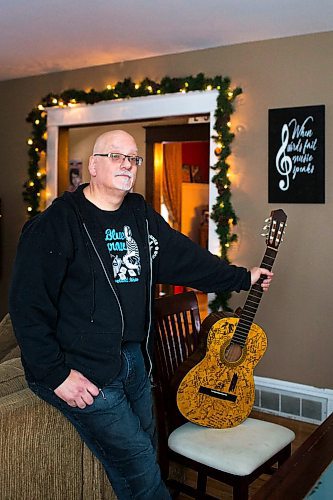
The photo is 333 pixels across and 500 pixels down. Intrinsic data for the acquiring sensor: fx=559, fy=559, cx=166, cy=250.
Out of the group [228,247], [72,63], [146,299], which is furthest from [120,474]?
[72,63]

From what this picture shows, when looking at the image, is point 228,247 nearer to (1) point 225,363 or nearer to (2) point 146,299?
(1) point 225,363

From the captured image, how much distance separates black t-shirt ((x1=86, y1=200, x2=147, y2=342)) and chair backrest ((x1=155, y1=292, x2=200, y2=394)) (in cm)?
46

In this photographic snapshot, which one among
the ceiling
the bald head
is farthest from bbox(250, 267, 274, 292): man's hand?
the ceiling

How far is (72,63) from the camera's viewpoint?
465cm

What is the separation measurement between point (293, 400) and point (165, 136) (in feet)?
13.5

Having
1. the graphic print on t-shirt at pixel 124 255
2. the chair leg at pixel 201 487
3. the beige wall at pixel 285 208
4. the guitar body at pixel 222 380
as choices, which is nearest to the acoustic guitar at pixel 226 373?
the guitar body at pixel 222 380

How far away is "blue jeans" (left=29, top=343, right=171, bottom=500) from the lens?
5.52 ft

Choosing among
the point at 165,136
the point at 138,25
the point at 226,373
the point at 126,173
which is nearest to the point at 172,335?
the point at 226,373

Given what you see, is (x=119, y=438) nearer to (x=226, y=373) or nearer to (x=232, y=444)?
(x=232, y=444)

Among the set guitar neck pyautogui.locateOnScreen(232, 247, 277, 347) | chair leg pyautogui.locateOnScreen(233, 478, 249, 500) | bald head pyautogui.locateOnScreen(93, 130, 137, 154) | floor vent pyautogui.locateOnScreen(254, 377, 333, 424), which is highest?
bald head pyautogui.locateOnScreen(93, 130, 137, 154)

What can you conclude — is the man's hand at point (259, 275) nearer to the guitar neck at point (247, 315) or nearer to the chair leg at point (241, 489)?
the guitar neck at point (247, 315)

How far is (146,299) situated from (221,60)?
280 centimetres

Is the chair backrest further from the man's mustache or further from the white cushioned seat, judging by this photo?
the man's mustache

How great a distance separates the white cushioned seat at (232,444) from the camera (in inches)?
76.5
